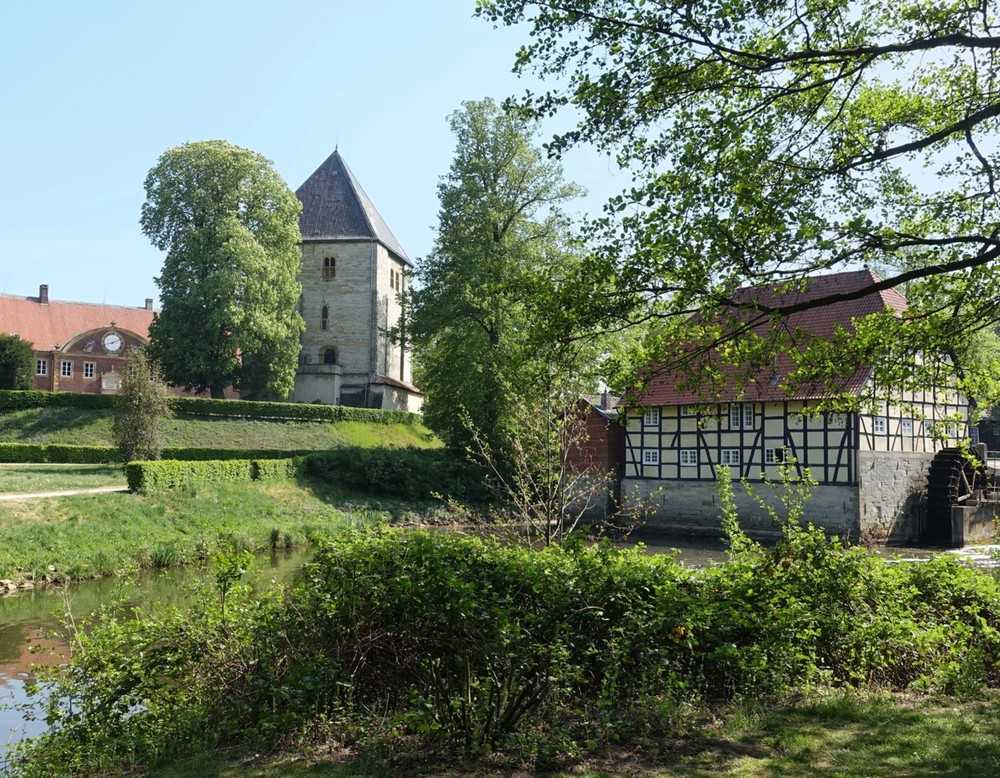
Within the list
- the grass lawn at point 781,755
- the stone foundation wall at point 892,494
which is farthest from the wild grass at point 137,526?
the stone foundation wall at point 892,494

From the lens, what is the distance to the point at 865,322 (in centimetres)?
964

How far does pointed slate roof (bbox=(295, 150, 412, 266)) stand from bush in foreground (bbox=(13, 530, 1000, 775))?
4856 cm

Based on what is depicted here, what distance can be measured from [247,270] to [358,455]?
42.7 feet

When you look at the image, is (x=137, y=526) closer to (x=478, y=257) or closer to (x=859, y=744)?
(x=478, y=257)

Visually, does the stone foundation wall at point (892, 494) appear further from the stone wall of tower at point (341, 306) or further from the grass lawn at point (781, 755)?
the stone wall of tower at point (341, 306)

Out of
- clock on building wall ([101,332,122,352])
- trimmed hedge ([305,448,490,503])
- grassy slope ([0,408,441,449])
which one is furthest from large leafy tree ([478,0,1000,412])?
clock on building wall ([101,332,122,352])

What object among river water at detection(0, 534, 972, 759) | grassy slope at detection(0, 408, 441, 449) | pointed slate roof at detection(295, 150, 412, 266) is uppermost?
pointed slate roof at detection(295, 150, 412, 266)

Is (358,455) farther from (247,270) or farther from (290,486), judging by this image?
(247,270)

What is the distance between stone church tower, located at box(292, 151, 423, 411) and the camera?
53219 mm

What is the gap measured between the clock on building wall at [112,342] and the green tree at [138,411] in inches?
1060

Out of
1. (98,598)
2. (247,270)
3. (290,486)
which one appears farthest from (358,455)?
(98,598)

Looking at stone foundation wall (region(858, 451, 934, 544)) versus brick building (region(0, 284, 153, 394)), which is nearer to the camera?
stone foundation wall (region(858, 451, 934, 544))

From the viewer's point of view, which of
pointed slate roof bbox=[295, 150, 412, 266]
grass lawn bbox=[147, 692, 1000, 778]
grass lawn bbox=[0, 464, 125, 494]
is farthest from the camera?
pointed slate roof bbox=[295, 150, 412, 266]

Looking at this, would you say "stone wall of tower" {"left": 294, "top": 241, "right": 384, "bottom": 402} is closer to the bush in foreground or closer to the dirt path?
the dirt path
